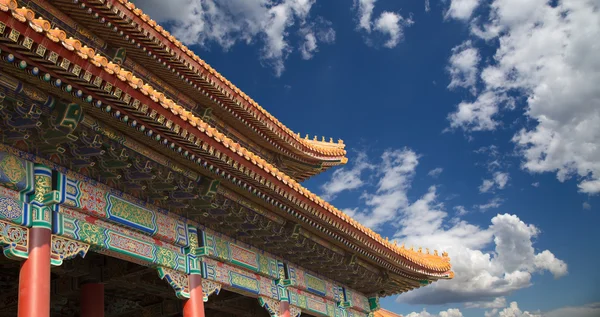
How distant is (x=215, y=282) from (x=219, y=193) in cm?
174

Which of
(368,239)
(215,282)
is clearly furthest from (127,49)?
(368,239)

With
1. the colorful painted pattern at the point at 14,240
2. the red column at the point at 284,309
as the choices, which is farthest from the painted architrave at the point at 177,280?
the red column at the point at 284,309

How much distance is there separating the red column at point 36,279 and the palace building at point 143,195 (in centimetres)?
2

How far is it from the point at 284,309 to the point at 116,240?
5.53 m

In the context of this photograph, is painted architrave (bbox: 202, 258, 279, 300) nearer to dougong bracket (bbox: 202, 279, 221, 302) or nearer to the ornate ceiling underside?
dougong bracket (bbox: 202, 279, 221, 302)

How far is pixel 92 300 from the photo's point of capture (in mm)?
10336

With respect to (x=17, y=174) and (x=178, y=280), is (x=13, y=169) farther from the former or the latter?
(x=178, y=280)

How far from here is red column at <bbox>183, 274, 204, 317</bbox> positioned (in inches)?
380

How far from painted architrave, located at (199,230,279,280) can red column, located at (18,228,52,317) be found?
348cm

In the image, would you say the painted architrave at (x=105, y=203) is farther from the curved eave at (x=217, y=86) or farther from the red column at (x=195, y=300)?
the curved eave at (x=217, y=86)

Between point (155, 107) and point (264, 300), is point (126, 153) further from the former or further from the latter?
point (264, 300)

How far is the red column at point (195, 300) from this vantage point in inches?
380

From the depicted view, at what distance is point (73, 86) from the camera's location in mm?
6543

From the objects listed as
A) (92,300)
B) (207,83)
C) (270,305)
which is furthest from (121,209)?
(207,83)
